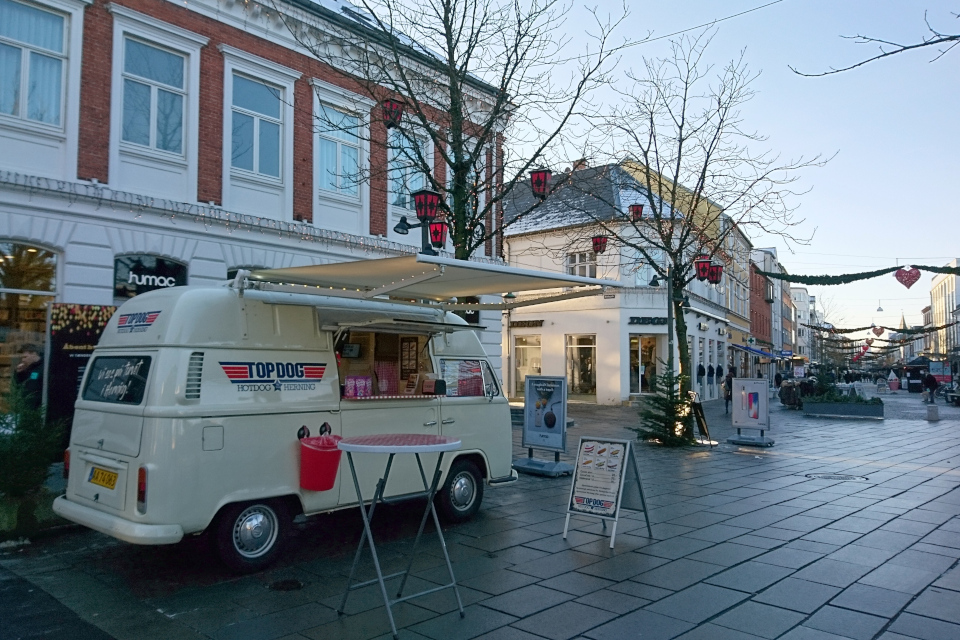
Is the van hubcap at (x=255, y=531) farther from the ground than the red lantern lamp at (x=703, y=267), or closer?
closer

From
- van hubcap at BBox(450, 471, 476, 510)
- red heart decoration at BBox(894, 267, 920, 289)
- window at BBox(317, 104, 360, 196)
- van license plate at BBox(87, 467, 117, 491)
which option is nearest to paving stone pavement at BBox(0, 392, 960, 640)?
van hubcap at BBox(450, 471, 476, 510)

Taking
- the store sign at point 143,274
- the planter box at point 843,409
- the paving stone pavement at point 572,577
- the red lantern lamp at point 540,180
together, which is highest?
the red lantern lamp at point 540,180

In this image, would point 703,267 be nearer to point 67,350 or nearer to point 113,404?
point 67,350

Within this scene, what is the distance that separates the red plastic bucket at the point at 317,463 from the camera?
637 cm

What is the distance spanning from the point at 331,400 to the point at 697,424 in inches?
438

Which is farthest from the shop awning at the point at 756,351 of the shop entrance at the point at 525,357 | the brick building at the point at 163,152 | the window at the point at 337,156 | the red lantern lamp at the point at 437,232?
the red lantern lamp at the point at 437,232

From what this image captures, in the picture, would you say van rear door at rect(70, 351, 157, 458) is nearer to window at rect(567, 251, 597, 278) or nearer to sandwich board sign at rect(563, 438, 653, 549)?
sandwich board sign at rect(563, 438, 653, 549)

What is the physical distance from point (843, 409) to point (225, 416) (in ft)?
78.7

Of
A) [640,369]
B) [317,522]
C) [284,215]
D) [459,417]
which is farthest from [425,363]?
[640,369]

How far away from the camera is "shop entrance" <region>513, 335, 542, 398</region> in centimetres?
3394

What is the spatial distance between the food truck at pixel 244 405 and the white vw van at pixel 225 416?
1cm

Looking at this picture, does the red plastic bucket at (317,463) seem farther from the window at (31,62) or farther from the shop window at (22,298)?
the window at (31,62)

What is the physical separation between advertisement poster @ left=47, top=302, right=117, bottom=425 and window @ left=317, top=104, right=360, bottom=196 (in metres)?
6.15

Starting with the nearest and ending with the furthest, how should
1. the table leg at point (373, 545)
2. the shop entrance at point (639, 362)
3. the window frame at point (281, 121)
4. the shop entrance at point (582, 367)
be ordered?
the table leg at point (373, 545) → the window frame at point (281, 121) → the shop entrance at point (639, 362) → the shop entrance at point (582, 367)
